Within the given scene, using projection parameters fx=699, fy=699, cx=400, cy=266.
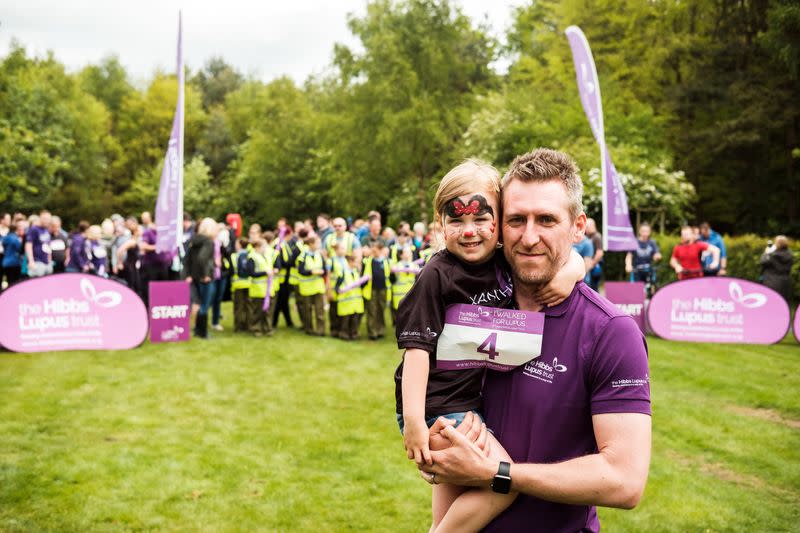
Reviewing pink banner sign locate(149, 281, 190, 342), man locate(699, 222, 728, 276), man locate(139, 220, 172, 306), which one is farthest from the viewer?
man locate(699, 222, 728, 276)

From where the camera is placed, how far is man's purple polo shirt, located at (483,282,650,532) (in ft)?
7.25

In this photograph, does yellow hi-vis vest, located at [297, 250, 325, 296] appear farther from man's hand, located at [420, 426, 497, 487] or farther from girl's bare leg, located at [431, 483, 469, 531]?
man's hand, located at [420, 426, 497, 487]

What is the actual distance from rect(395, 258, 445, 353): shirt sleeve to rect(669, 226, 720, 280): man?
44.6 feet

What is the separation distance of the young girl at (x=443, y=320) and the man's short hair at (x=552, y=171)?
0.79 feet

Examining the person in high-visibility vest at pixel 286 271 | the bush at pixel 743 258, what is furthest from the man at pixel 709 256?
the person in high-visibility vest at pixel 286 271

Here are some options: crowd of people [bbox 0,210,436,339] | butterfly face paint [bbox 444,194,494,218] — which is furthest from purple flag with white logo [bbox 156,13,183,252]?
butterfly face paint [bbox 444,194,494,218]

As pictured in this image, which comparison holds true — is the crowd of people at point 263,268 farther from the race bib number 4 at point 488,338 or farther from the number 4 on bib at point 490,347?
the number 4 on bib at point 490,347

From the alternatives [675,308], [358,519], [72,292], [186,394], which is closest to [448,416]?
[358,519]

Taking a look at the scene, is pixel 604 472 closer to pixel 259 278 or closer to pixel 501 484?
pixel 501 484

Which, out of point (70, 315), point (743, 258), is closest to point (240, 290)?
point (70, 315)

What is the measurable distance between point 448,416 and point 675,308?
39.2 feet

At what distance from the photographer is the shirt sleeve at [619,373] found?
2.19m

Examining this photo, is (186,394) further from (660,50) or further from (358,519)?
(660,50)

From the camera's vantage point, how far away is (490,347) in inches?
95.0
